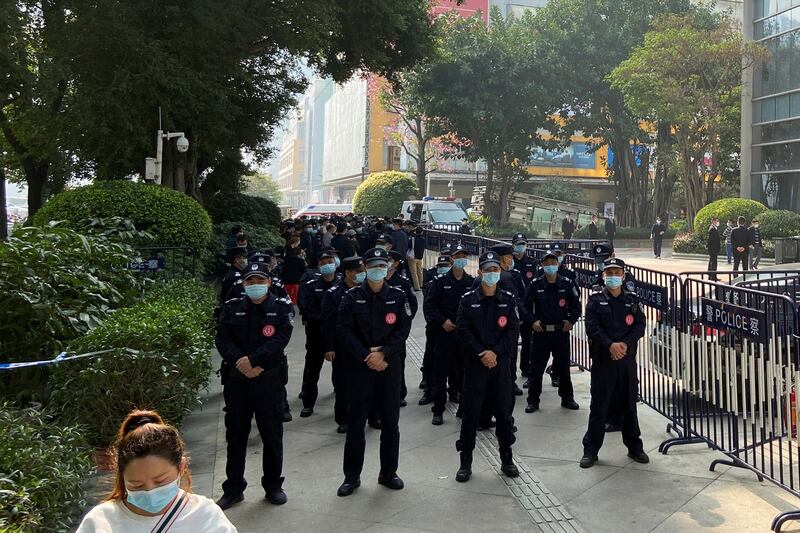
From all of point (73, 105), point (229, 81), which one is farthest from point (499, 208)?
point (73, 105)

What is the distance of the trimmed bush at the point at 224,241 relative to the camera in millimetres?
17383

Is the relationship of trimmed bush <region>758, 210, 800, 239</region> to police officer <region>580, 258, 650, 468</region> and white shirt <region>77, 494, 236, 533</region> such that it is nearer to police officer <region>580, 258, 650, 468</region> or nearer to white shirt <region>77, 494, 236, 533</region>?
police officer <region>580, 258, 650, 468</region>

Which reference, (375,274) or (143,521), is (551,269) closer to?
(375,274)

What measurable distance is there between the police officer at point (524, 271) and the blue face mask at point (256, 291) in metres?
4.47

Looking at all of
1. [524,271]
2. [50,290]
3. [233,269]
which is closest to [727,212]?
[524,271]

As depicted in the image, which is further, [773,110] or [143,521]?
[773,110]

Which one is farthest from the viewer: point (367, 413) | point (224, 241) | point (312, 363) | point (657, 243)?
point (657, 243)

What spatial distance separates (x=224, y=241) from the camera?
64.2ft

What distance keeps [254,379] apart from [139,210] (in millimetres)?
7985

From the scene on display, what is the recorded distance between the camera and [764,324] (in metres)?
Answer: 5.62

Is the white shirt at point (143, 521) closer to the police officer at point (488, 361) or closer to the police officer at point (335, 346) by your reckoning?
the police officer at point (488, 361)

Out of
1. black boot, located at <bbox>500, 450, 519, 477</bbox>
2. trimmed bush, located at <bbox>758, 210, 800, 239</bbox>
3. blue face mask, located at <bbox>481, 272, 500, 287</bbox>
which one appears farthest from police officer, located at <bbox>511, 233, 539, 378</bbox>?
trimmed bush, located at <bbox>758, 210, 800, 239</bbox>

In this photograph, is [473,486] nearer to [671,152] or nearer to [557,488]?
[557,488]

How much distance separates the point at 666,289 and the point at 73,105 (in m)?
14.1
